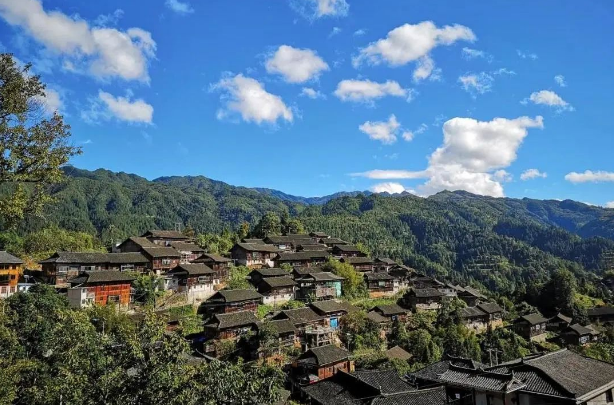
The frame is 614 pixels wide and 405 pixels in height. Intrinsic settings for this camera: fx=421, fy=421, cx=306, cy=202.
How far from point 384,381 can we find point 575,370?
48.4 feet

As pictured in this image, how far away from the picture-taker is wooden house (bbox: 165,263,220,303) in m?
46.6

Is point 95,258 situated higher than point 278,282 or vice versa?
point 95,258

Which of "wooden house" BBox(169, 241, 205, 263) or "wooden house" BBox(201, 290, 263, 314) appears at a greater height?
"wooden house" BBox(169, 241, 205, 263)

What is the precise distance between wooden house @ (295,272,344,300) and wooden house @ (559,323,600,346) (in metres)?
36.4

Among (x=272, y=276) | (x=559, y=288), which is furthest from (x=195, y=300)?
(x=559, y=288)

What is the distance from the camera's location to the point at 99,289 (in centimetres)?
Answer: 4081

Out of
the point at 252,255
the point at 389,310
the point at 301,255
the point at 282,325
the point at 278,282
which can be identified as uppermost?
the point at 252,255

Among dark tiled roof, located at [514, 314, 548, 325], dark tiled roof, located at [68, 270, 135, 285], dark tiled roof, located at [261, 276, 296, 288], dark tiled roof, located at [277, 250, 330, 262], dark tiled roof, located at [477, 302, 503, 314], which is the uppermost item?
dark tiled roof, located at [277, 250, 330, 262]

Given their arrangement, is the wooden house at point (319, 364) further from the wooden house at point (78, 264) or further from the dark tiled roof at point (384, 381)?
the wooden house at point (78, 264)

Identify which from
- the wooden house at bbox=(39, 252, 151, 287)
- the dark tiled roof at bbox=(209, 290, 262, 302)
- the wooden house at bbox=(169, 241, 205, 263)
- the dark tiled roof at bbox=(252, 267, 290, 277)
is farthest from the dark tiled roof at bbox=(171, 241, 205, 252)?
the dark tiled roof at bbox=(209, 290, 262, 302)

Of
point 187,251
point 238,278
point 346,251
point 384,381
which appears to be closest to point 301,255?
point 238,278

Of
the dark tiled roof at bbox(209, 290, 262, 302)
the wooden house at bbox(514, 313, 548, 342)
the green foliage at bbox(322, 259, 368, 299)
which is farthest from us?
the wooden house at bbox(514, 313, 548, 342)

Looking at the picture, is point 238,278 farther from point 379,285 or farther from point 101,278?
point 379,285

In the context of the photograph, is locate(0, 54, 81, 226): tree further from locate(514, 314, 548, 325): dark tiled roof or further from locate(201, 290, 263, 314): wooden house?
locate(514, 314, 548, 325): dark tiled roof
